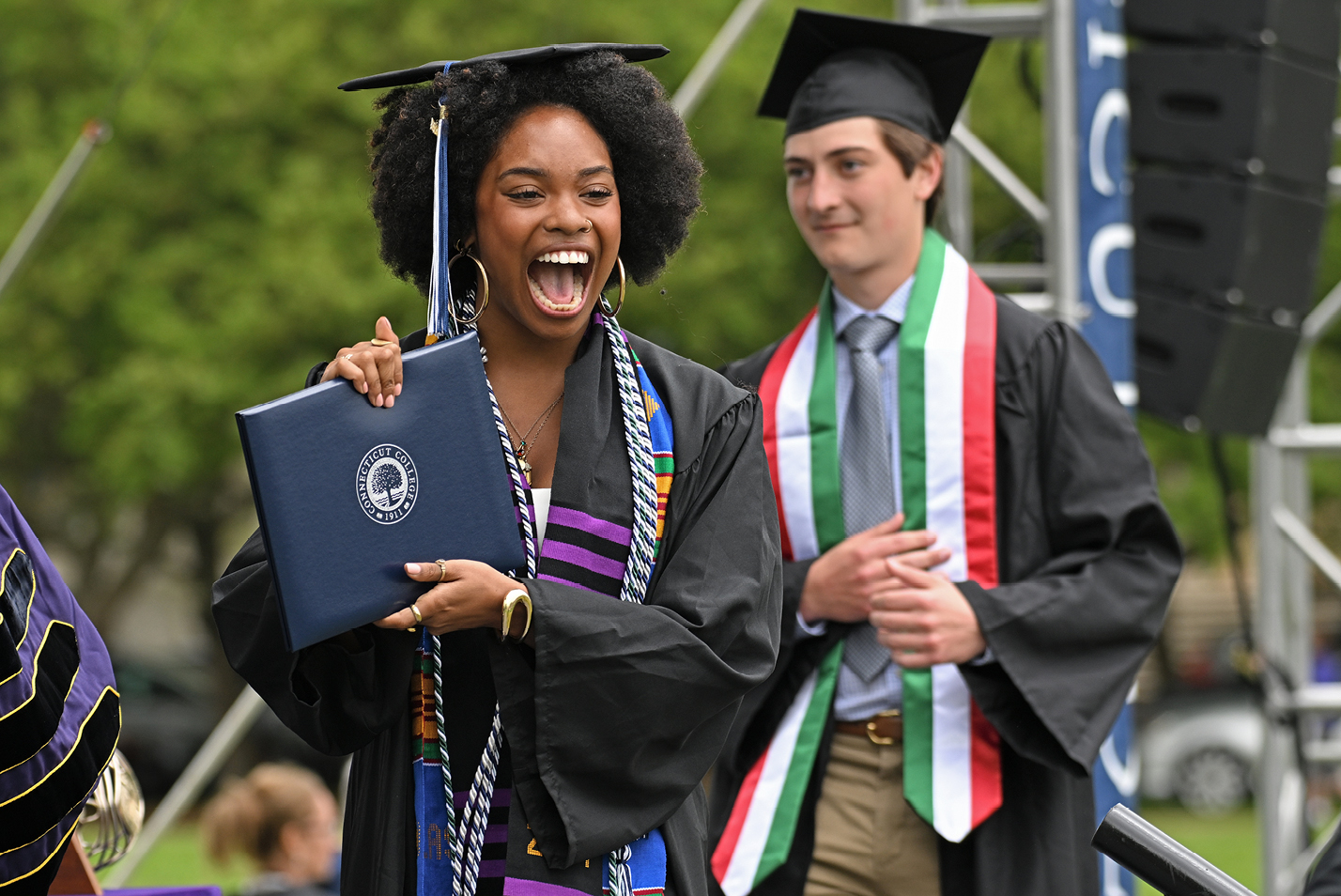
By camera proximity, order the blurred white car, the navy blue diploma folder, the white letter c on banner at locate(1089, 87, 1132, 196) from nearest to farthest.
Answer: the navy blue diploma folder
the white letter c on banner at locate(1089, 87, 1132, 196)
the blurred white car

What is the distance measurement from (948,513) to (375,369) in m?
1.57

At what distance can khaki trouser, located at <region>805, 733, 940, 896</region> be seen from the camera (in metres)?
3.41

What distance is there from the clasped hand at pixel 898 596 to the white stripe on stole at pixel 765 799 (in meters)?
0.20

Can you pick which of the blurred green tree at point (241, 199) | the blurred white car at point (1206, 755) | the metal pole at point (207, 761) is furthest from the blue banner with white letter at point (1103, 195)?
Result: the blurred white car at point (1206, 755)

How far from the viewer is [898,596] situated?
3.32 meters

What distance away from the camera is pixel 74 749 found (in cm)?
208

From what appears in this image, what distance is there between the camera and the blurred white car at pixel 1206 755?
50.0ft

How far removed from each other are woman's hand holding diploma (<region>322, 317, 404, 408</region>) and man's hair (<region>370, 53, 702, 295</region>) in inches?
15.0

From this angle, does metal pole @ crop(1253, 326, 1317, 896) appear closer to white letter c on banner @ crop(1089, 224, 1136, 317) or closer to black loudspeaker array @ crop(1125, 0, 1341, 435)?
black loudspeaker array @ crop(1125, 0, 1341, 435)

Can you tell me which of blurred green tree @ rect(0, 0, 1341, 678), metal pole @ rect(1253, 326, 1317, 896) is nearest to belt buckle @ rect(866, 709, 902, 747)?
metal pole @ rect(1253, 326, 1317, 896)

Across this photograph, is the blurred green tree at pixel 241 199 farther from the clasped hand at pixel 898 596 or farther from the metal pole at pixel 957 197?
the clasped hand at pixel 898 596

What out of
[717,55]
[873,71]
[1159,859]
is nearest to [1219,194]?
[717,55]

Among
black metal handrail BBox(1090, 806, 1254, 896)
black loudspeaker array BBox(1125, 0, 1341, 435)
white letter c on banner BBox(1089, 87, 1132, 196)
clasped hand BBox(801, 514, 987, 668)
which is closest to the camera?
black metal handrail BBox(1090, 806, 1254, 896)

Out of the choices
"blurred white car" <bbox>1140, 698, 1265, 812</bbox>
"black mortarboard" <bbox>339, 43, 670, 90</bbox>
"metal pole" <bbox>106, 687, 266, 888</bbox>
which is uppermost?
"black mortarboard" <bbox>339, 43, 670, 90</bbox>
